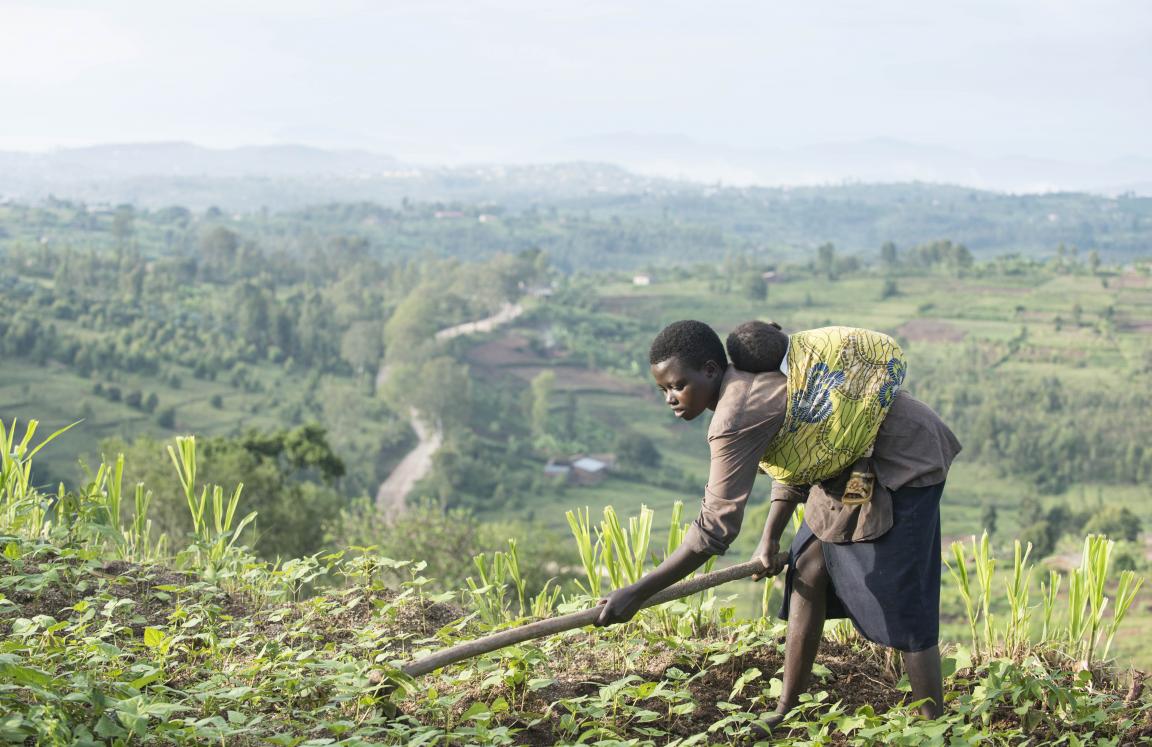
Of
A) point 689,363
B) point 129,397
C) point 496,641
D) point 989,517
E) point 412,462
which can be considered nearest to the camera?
point 689,363

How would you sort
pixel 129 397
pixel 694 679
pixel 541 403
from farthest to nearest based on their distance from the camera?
pixel 541 403, pixel 129 397, pixel 694 679

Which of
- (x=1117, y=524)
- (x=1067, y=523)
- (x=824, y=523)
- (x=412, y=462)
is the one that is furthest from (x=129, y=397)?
(x=824, y=523)

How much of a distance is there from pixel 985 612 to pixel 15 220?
11420 cm

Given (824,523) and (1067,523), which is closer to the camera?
(824,523)

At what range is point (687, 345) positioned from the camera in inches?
112

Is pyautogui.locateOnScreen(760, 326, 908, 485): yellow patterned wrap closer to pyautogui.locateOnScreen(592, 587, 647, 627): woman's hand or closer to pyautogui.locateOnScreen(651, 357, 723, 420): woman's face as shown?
pyautogui.locateOnScreen(651, 357, 723, 420): woman's face

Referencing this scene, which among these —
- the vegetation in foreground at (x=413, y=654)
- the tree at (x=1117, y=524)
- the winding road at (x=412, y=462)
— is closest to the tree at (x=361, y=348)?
the winding road at (x=412, y=462)

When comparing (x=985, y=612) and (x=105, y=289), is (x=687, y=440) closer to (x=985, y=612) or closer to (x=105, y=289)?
(x=105, y=289)

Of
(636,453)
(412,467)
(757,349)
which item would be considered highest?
(757,349)

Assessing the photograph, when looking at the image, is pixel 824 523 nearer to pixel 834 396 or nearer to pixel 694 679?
pixel 834 396

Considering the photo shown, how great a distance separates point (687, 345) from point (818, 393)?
399 mm

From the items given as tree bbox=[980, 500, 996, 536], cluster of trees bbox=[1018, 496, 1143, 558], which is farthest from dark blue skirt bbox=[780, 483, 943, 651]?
tree bbox=[980, 500, 996, 536]

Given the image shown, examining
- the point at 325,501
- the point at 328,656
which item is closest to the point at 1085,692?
the point at 328,656

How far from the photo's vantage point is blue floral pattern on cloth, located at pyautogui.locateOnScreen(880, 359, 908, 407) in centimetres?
290
